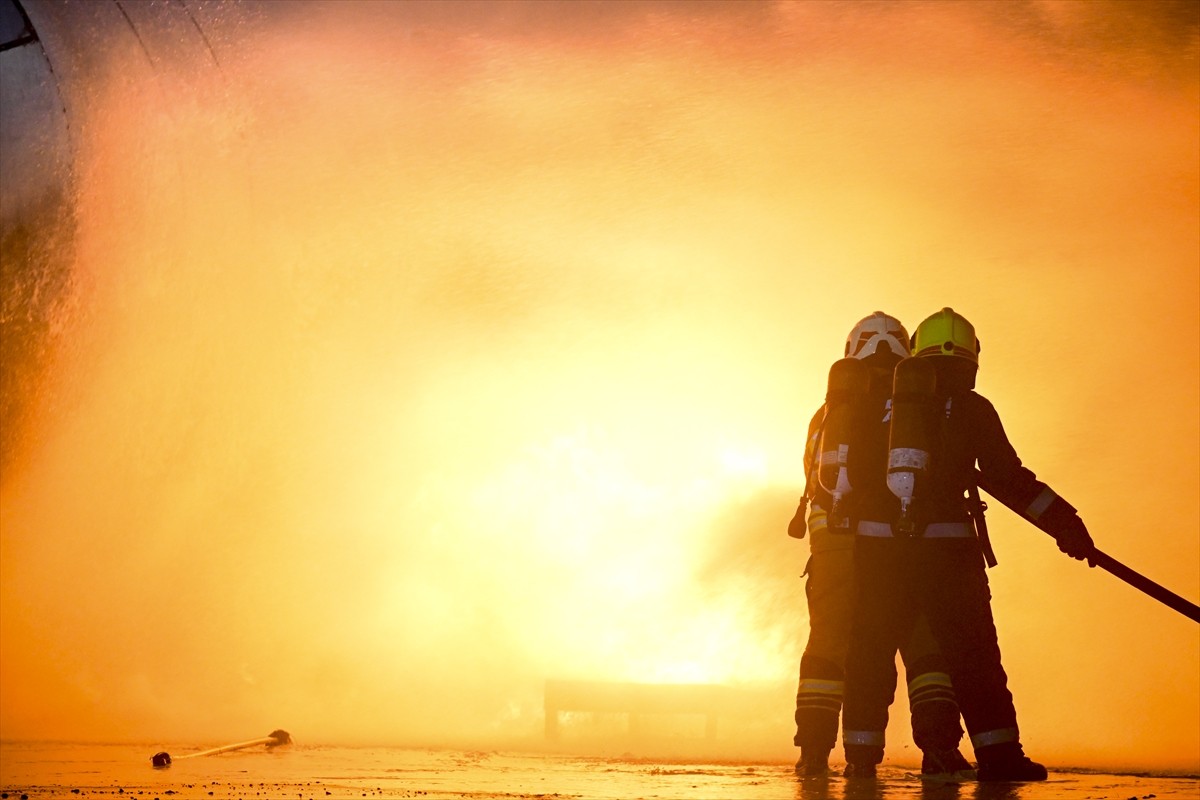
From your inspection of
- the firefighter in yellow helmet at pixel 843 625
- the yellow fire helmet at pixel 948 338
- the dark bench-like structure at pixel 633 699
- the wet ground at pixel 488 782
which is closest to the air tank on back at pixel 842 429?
the firefighter in yellow helmet at pixel 843 625

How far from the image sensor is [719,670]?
2158cm

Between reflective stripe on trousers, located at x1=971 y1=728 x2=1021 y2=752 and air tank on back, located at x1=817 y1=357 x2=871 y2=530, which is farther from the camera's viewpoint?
air tank on back, located at x1=817 y1=357 x2=871 y2=530

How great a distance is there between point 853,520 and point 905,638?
0.77 metres

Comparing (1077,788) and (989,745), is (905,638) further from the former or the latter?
(1077,788)

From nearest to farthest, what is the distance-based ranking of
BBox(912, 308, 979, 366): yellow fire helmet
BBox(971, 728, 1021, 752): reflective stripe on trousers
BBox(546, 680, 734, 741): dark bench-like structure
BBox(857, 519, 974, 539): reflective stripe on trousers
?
BBox(971, 728, 1021, 752): reflective stripe on trousers < BBox(857, 519, 974, 539): reflective stripe on trousers < BBox(912, 308, 979, 366): yellow fire helmet < BBox(546, 680, 734, 741): dark bench-like structure

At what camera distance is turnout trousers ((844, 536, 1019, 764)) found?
802 cm

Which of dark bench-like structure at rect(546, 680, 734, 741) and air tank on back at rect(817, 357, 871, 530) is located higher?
air tank on back at rect(817, 357, 871, 530)

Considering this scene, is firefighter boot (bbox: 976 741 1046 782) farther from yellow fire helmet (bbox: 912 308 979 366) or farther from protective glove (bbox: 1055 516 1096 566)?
yellow fire helmet (bbox: 912 308 979 366)

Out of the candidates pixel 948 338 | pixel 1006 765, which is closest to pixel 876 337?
pixel 948 338

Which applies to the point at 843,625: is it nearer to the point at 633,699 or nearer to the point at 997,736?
the point at 997,736

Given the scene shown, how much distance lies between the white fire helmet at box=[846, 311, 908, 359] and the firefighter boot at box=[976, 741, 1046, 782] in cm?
244

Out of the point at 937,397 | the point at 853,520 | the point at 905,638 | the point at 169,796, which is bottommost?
the point at 169,796

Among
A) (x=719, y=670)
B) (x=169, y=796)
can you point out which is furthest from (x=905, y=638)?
(x=719, y=670)

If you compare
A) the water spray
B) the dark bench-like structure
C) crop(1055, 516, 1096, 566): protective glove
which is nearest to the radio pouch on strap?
crop(1055, 516, 1096, 566): protective glove
